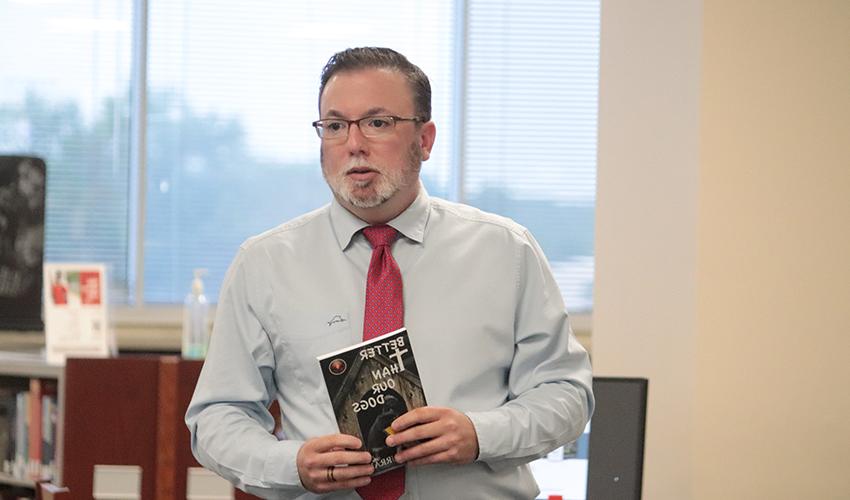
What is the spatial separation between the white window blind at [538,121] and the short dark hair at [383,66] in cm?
327

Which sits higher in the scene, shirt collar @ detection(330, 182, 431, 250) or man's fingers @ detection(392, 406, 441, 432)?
shirt collar @ detection(330, 182, 431, 250)

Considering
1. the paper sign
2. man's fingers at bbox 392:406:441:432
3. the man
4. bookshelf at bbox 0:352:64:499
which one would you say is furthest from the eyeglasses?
the paper sign

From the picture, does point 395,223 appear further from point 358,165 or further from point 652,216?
point 652,216

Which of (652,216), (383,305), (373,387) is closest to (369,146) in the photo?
(383,305)

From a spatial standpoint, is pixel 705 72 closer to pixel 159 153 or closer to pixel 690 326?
pixel 690 326

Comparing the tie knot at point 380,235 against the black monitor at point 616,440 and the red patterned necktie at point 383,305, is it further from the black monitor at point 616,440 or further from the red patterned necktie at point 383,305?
the black monitor at point 616,440

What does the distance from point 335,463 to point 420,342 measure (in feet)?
0.98

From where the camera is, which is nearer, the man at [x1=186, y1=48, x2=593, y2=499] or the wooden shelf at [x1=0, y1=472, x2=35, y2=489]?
the man at [x1=186, y1=48, x2=593, y2=499]

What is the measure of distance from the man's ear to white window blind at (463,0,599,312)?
3.23 metres

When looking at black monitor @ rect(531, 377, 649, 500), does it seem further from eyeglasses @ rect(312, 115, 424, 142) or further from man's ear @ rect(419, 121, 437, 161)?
eyeglasses @ rect(312, 115, 424, 142)

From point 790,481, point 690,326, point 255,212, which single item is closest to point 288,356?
point 690,326

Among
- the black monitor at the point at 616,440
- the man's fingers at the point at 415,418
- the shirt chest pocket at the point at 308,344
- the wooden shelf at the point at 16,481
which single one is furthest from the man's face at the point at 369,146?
the wooden shelf at the point at 16,481

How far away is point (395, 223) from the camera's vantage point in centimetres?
197

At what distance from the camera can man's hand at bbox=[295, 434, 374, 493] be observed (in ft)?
5.59
